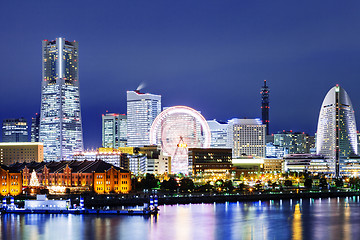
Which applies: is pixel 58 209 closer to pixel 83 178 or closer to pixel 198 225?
pixel 198 225

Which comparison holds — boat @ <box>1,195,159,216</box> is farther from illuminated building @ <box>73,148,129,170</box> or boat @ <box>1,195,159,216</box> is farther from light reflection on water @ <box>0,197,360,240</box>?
illuminated building @ <box>73,148,129,170</box>

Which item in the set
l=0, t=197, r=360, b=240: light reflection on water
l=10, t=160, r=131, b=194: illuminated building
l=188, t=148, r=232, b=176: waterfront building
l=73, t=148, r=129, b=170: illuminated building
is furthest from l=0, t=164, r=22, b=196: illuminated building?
l=188, t=148, r=232, b=176: waterfront building

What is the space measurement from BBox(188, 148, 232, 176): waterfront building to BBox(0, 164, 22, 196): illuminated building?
6358 cm

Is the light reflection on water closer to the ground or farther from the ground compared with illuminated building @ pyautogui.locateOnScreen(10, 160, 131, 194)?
closer to the ground

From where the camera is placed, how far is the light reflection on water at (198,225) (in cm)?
6706

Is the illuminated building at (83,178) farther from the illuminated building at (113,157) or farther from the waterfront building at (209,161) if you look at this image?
the waterfront building at (209,161)

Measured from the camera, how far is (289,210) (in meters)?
93.8

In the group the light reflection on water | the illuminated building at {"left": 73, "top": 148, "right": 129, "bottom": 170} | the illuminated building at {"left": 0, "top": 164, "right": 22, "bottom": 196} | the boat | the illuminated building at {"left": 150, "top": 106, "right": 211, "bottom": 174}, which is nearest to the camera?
the light reflection on water

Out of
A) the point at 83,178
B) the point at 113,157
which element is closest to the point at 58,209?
the point at 83,178

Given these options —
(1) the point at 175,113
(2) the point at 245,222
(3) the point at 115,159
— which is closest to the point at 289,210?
(2) the point at 245,222

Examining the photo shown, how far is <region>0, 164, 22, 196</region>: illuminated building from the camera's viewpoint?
105 meters

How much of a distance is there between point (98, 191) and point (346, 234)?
5005 centimetres

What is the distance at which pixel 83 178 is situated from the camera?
111m

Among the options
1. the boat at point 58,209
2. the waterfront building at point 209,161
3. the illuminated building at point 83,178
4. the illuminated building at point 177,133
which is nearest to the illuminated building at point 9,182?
the illuminated building at point 83,178
